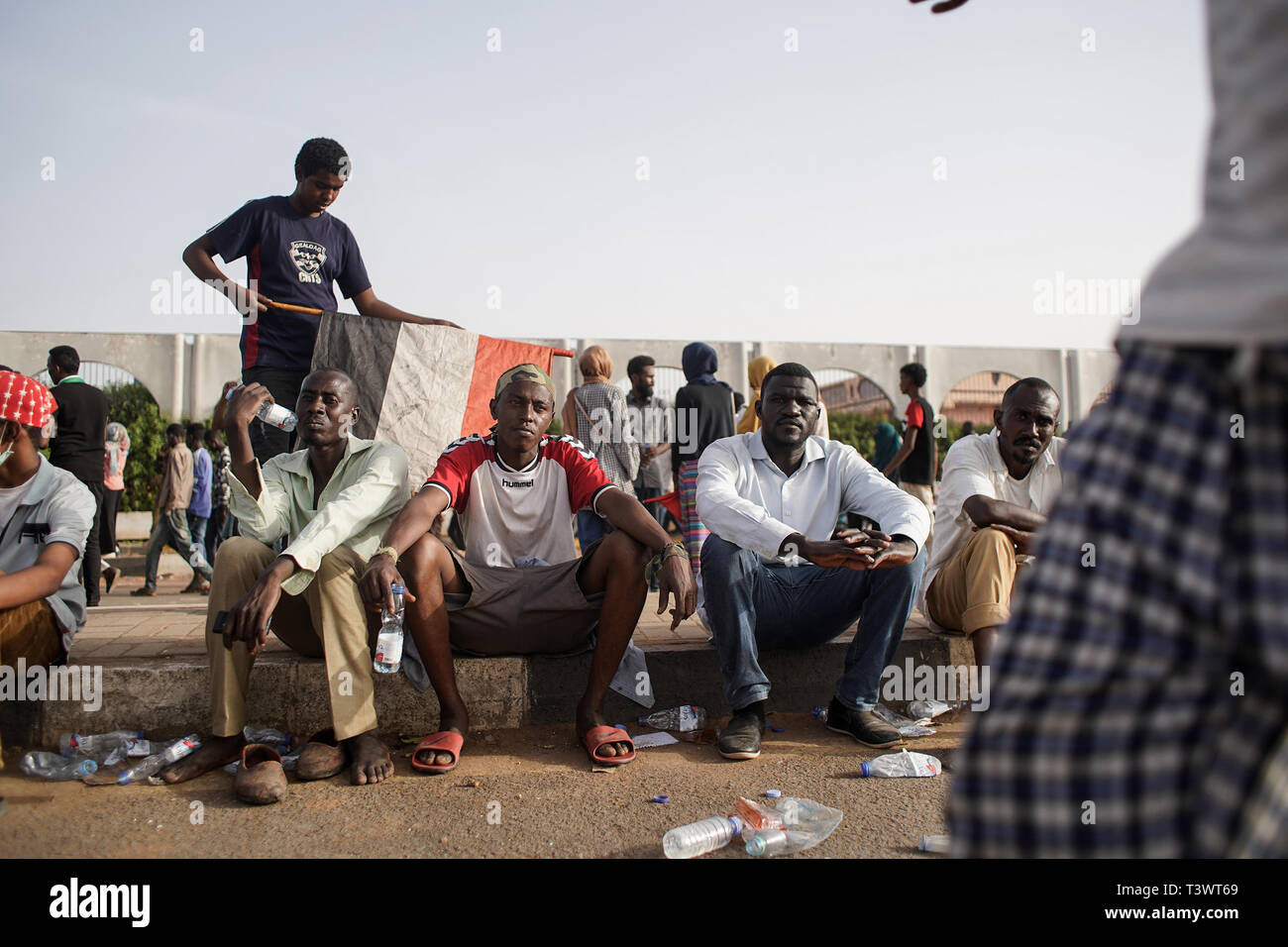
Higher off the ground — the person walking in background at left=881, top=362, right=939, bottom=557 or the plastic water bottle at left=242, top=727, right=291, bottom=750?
the person walking in background at left=881, top=362, right=939, bottom=557

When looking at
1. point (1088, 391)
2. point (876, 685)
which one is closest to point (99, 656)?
point (876, 685)

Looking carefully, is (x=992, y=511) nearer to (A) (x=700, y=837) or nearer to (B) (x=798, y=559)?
(B) (x=798, y=559)

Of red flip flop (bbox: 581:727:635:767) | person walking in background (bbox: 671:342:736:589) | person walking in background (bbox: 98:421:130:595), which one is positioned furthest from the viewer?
person walking in background (bbox: 98:421:130:595)

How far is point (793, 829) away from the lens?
2.78 meters

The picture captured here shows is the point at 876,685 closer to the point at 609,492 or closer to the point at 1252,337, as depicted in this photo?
the point at 609,492

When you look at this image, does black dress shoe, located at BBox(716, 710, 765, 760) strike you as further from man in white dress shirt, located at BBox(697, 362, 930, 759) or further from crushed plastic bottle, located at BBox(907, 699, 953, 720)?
crushed plastic bottle, located at BBox(907, 699, 953, 720)

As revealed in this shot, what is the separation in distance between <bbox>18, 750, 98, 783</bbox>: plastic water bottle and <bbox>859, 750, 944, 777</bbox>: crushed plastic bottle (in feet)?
9.74

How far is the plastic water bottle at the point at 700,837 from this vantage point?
8.50 ft

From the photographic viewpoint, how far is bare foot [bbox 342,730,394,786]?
3121 mm

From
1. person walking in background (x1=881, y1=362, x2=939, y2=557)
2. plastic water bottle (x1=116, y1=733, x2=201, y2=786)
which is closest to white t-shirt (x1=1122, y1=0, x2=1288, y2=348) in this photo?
plastic water bottle (x1=116, y1=733, x2=201, y2=786)

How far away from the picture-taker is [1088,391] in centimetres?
2756
